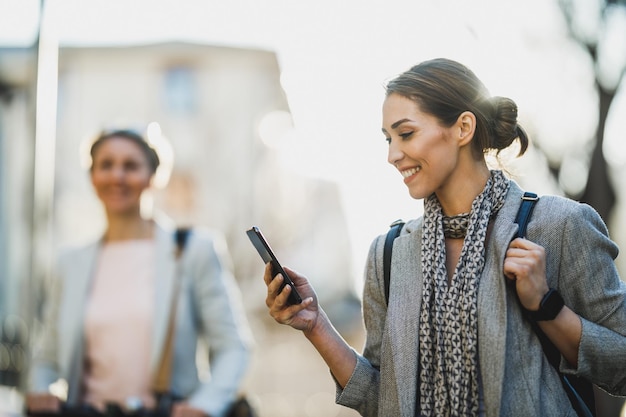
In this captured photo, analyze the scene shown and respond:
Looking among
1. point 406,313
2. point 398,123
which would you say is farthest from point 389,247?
point 398,123

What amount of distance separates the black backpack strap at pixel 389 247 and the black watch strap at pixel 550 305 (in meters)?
0.62

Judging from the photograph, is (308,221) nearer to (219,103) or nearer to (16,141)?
(219,103)

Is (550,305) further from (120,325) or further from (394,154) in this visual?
(120,325)

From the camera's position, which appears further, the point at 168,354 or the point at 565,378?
the point at 168,354

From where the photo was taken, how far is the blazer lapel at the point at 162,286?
4.34m

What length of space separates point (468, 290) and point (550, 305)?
266 millimetres

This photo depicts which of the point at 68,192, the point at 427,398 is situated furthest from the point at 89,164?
the point at 68,192

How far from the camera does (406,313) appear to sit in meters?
2.97

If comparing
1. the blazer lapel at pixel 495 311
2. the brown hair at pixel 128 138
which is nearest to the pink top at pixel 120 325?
the brown hair at pixel 128 138

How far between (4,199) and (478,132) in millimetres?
18328

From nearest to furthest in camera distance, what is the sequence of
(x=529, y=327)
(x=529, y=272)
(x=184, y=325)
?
(x=529, y=272) → (x=529, y=327) → (x=184, y=325)

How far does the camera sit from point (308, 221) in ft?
154

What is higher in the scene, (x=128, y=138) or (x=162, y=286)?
(x=128, y=138)

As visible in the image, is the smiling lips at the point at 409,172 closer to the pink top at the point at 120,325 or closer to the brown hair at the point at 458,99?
the brown hair at the point at 458,99
